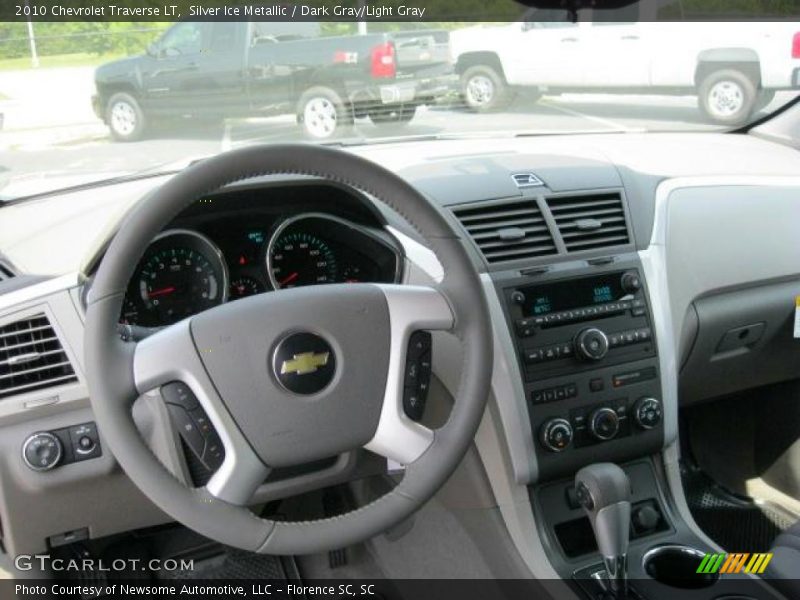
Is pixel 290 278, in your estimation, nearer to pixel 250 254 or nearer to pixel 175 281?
pixel 250 254

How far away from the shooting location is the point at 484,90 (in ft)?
10.2

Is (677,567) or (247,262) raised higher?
(247,262)

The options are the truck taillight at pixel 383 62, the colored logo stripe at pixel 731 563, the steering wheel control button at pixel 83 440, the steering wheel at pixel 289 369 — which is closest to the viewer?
the steering wheel at pixel 289 369

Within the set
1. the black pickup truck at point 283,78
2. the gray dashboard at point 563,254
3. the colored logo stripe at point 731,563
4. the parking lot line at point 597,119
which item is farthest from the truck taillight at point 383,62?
the colored logo stripe at point 731,563

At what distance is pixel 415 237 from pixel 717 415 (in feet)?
5.74

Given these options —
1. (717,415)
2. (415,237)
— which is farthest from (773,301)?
(415,237)

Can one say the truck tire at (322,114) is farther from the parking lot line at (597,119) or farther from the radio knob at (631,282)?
the radio knob at (631,282)

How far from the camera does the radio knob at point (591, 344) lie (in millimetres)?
2338

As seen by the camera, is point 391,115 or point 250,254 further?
point 391,115

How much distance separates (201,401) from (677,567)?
1.42 meters

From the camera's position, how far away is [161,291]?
204 centimetres

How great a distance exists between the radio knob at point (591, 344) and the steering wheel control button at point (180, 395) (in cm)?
109

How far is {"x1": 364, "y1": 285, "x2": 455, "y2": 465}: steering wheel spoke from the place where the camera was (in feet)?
5.70

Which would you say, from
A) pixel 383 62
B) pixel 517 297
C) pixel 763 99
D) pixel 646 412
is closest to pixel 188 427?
pixel 517 297
